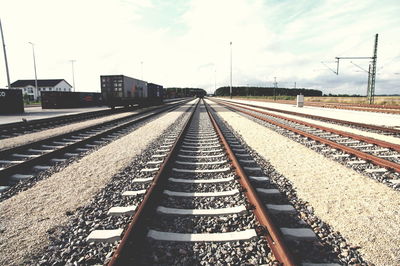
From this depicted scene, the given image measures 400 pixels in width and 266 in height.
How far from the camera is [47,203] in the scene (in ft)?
13.0

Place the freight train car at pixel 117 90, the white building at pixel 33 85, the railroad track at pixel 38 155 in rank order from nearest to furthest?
the railroad track at pixel 38 155 < the freight train car at pixel 117 90 < the white building at pixel 33 85

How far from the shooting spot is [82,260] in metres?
2.49

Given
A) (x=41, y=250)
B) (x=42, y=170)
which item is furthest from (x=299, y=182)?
(x=42, y=170)

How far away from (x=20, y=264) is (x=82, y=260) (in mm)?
685

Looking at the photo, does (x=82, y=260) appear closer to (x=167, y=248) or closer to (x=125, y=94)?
(x=167, y=248)

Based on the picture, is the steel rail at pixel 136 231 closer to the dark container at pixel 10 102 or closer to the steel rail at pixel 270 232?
the steel rail at pixel 270 232

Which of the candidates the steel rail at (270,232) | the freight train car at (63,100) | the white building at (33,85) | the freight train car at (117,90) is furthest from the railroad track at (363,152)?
the white building at (33,85)

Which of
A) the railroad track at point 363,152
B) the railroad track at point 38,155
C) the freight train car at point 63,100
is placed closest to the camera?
the railroad track at point 363,152

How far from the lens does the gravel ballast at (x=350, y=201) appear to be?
9.06 feet

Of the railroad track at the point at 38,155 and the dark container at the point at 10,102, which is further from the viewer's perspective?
the dark container at the point at 10,102

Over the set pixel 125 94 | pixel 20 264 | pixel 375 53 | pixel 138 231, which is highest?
pixel 375 53

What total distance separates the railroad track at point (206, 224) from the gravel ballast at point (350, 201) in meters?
0.53

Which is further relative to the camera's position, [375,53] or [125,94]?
[375,53]

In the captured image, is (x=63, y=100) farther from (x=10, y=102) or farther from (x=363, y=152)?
(x=363, y=152)
